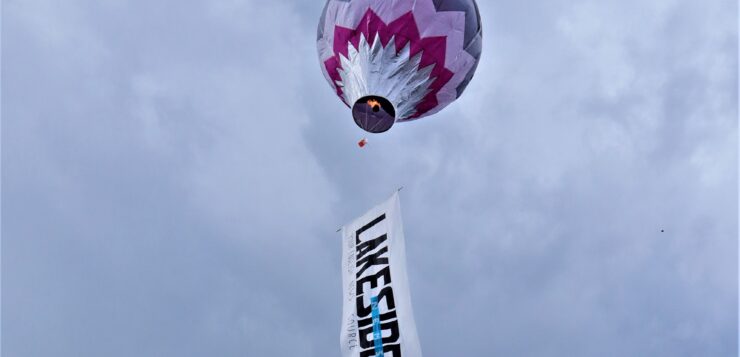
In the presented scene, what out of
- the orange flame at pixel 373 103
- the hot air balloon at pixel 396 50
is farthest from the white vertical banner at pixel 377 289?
the hot air balloon at pixel 396 50

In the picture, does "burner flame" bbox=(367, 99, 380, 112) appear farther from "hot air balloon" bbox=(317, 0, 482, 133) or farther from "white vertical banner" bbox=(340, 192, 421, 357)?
"white vertical banner" bbox=(340, 192, 421, 357)

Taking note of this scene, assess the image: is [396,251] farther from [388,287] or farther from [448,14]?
[448,14]

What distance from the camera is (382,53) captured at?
1758 cm

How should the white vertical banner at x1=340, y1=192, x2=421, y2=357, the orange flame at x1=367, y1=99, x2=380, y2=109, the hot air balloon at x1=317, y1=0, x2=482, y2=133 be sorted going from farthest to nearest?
1. the orange flame at x1=367, y1=99, x2=380, y2=109
2. the hot air balloon at x1=317, y1=0, x2=482, y2=133
3. the white vertical banner at x1=340, y1=192, x2=421, y2=357

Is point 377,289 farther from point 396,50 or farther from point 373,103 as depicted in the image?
point 396,50

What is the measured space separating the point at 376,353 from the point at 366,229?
281cm

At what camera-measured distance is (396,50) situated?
17.6 m

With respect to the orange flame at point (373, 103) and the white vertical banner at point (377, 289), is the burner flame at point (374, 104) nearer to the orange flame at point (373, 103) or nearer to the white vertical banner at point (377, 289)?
the orange flame at point (373, 103)

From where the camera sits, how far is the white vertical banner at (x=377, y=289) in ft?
39.7

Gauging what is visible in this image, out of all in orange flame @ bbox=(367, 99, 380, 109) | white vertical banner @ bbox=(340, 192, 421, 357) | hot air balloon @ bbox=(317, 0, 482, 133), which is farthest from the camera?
orange flame @ bbox=(367, 99, 380, 109)

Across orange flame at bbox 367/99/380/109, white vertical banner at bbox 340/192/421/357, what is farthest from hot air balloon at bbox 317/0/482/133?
white vertical banner at bbox 340/192/421/357

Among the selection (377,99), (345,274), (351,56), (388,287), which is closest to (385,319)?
(388,287)

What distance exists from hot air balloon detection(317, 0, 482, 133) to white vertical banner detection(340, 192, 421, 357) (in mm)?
4889

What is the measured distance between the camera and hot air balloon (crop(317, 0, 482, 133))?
17.5 meters
